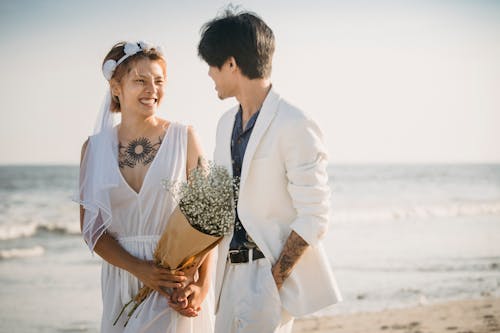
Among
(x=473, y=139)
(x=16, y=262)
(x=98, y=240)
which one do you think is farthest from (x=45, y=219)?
(x=473, y=139)

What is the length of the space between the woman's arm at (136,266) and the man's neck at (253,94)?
0.97 meters

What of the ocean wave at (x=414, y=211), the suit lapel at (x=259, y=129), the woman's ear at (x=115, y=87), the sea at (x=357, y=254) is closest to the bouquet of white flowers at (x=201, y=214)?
the suit lapel at (x=259, y=129)

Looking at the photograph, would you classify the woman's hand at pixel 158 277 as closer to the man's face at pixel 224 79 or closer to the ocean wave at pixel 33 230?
the man's face at pixel 224 79

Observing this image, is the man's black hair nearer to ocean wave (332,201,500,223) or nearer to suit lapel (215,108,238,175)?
suit lapel (215,108,238,175)

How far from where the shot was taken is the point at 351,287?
9859mm

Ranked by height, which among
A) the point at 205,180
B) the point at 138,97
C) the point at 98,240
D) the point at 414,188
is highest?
the point at 138,97

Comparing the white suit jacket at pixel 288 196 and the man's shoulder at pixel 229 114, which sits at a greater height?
the man's shoulder at pixel 229 114

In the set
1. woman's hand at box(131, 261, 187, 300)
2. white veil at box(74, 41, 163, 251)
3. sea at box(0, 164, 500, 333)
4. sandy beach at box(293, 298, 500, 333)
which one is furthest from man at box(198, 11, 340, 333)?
sea at box(0, 164, 500, 333)

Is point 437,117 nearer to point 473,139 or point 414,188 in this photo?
point 473,139

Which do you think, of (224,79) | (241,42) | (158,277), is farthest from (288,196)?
(158,277)

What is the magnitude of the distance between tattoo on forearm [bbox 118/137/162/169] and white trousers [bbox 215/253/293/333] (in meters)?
0.93

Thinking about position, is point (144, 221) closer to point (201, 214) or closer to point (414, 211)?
point (201, 214)

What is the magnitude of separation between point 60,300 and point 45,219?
12146mm

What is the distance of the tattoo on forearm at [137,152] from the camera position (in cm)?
375
